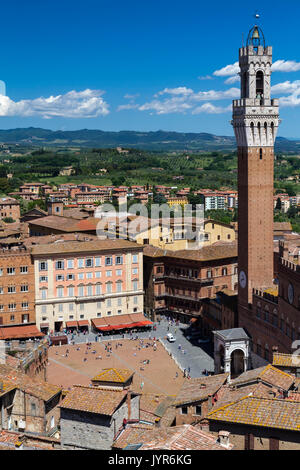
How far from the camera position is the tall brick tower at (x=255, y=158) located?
5397 cm

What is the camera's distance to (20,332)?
6191cm

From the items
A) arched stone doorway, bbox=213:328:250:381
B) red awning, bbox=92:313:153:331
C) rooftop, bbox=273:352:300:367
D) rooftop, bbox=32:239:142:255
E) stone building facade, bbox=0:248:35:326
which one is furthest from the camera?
rooftop, bbox=32:239:142:255

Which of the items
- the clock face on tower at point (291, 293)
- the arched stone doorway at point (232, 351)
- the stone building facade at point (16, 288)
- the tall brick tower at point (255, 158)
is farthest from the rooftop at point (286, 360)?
the stone building facade at point (16, 288)

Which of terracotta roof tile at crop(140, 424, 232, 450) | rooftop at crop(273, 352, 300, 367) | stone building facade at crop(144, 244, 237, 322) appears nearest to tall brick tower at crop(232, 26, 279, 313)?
stone building facade at crop(144, 244, 237, 322)

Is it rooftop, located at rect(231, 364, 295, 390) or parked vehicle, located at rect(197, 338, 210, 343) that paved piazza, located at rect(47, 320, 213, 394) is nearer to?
parked vehicle, located at rect(197, 338, 210, 343)

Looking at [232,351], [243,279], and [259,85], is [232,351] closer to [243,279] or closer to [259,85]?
[243,279]

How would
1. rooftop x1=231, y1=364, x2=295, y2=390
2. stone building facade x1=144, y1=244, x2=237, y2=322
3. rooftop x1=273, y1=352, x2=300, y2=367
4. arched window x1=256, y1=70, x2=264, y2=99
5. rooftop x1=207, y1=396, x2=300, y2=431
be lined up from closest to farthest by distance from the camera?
rooftop x1=207, y1=396, x2=300, y2=431 → rooftop x1=231, y1=364, x2=295, y2=390 → rooftop x1=273, y1=352, x2=300, y2=367 → arched window x1=256, y1=70, x2=264, y2=99 → stone building facade x1=144, y1=244, x2=237, y2=322

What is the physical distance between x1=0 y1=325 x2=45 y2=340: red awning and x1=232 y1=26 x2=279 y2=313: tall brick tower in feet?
69.2

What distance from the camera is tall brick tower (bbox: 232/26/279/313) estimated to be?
54.0 meters

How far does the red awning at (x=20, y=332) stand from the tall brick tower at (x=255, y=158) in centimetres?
2108

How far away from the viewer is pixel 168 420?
27.4 m

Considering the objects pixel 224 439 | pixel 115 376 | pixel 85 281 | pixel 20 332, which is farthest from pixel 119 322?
pixel 224 439
